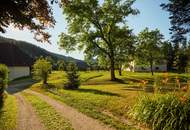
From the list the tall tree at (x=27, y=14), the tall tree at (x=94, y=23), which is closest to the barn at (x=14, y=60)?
the tall tree at (x=94, y=23)

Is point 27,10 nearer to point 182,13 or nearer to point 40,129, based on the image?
point 40,129

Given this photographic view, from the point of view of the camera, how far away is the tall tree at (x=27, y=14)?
8.00 m

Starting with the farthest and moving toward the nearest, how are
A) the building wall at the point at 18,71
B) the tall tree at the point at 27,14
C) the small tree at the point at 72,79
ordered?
the building wall at the point at 18,71 < the small tree at the point at 72,79 < the tall tree at the point at 27,14

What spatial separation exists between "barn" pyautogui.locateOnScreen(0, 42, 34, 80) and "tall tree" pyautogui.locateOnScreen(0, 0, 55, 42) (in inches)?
2259

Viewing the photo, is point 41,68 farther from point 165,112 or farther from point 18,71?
point 165,112

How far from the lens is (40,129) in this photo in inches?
495

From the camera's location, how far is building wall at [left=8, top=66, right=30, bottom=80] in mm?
65863

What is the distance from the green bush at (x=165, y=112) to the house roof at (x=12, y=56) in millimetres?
54344

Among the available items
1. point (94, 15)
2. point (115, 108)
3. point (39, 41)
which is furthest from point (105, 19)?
point (39, 41)

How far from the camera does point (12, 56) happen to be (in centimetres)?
6762

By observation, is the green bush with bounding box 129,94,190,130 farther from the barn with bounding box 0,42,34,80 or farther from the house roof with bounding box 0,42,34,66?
the house roof with bounding box 0,42,34,66

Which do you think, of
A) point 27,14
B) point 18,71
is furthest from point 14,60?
point 27,14

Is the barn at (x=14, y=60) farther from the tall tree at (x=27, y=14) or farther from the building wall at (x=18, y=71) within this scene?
the tall tree at (x=27, y=14)

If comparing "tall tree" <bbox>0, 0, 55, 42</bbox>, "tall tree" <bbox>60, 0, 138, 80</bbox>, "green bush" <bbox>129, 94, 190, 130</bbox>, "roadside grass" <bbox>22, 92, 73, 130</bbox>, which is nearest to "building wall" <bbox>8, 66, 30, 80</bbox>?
"tall tree" <bbox>60, 0, 138, 80</bbox>
